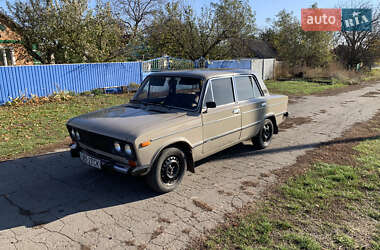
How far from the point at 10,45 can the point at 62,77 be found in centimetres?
671

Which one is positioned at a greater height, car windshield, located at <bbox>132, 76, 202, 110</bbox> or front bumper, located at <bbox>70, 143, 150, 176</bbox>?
car windshield, located at <bbox>132, 76, 202, 110</bbox>

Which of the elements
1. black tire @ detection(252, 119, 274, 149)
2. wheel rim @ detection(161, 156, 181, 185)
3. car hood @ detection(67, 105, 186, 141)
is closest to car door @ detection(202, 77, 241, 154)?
car hood @ detection(67, 105, 186, 141)

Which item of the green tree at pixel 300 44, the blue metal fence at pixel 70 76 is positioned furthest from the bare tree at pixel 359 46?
the blue metal fence at pixel 70 76

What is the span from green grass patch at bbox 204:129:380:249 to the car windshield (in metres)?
1.94

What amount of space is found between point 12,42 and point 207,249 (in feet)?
61.4

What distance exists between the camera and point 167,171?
3994mm

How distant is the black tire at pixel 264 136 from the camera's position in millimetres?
5859

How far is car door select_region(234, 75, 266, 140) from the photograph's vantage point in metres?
5.17

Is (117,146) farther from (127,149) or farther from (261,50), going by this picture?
(261,50)

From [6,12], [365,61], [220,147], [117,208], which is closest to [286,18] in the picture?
[365,61]

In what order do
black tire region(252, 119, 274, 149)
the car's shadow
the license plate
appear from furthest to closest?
black tire region(252, 119, 274, 149)
the license plate
the car's shadow

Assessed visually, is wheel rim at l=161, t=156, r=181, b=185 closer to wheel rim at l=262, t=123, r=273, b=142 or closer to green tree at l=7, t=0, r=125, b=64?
wheel rim at l=262, t=123, r=273, b=142

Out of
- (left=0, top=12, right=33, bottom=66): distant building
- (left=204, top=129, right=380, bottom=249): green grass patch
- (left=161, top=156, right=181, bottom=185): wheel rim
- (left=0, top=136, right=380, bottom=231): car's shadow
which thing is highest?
(left=0, top=12, right=33, bottom=66): distant building

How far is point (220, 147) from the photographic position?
4.83 meters
